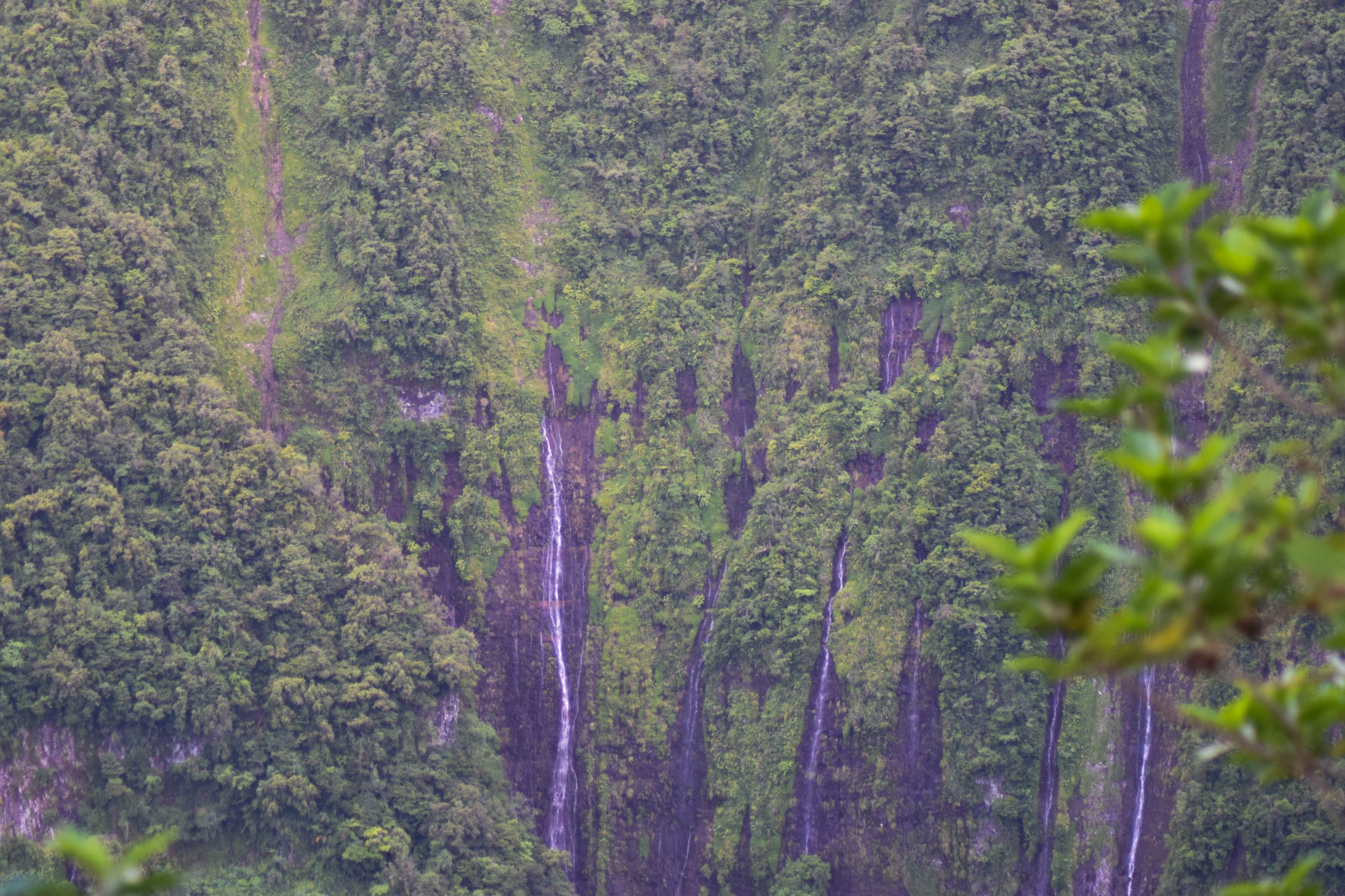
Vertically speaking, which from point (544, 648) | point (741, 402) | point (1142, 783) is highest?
point (741, 402)

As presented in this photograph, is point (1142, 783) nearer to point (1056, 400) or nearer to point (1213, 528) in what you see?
point (1056, 400)

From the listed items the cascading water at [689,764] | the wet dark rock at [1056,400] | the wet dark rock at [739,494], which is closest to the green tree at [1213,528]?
the wet dark rock at [1056,400]

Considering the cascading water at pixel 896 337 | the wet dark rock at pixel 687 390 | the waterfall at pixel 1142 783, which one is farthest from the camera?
the wet dark rock at pixel 687 390

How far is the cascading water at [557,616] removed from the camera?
106 feet

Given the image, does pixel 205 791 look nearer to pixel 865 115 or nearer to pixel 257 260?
pixel 257 260

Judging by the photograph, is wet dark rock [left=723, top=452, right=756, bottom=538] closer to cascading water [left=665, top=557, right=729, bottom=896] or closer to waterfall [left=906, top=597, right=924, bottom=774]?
cascading water [left=665, top=557, right=729, bottom=896]

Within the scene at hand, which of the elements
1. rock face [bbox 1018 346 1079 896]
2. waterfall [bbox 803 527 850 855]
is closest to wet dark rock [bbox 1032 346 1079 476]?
rock face [bbox 1018 346 1079 896]

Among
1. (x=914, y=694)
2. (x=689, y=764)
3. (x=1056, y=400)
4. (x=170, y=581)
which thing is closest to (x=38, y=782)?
(x=170, y=581)

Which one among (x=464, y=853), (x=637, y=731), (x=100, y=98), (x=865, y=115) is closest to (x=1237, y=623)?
(x=464, y=853)

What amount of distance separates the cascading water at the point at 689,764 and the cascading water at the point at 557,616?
9.00 feet

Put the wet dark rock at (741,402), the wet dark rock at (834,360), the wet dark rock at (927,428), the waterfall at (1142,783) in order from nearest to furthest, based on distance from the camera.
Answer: the waterfall at (1142,783) → the wet dark rock at (927,428) → the wet dark rock at (834,360) → the wet dark rock at (741,402)

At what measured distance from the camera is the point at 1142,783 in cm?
2819

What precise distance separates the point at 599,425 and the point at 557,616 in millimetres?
5052

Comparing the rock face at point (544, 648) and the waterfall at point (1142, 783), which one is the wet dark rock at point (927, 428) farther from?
the rock face at point (544, 648)
